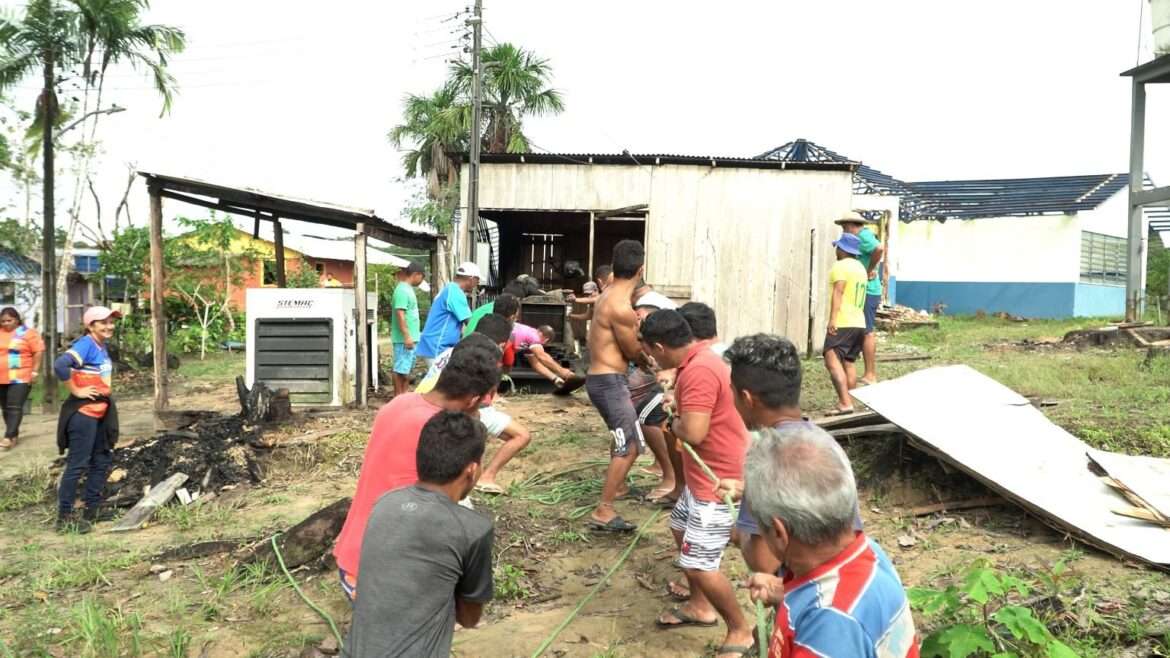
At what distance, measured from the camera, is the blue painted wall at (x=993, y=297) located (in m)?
23.8

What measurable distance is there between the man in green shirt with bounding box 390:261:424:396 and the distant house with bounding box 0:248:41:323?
13.4 meters

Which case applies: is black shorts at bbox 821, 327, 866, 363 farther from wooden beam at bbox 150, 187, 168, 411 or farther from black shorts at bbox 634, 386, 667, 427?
wooden beam at bbox 150, 187, 168, 411

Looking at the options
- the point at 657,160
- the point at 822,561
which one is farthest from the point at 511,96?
the point at 822,561

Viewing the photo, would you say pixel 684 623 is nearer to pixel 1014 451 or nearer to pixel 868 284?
pixel 1014 451

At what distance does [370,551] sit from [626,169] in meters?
12.8

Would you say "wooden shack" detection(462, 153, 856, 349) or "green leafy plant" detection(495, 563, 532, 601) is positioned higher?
"wooden shack" detection(462, 153, 856, 349)

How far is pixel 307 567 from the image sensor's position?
15.0 ft

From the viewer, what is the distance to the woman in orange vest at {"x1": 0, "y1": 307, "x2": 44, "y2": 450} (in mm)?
8438

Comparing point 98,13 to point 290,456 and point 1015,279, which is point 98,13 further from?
point 1015,279

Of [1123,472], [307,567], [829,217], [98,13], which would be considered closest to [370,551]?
[307,567]

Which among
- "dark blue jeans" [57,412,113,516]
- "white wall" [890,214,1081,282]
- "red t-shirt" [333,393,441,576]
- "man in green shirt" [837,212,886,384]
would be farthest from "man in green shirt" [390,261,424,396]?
"white wall" [890,214,1081,282]

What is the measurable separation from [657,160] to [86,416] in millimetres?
10778

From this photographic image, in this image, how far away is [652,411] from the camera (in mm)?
5590

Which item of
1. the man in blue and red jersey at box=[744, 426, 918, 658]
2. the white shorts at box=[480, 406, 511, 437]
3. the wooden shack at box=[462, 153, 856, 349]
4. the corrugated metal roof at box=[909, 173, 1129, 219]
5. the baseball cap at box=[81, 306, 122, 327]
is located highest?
the corrugated metal roof at box=[909, 173, 1129, 219]
